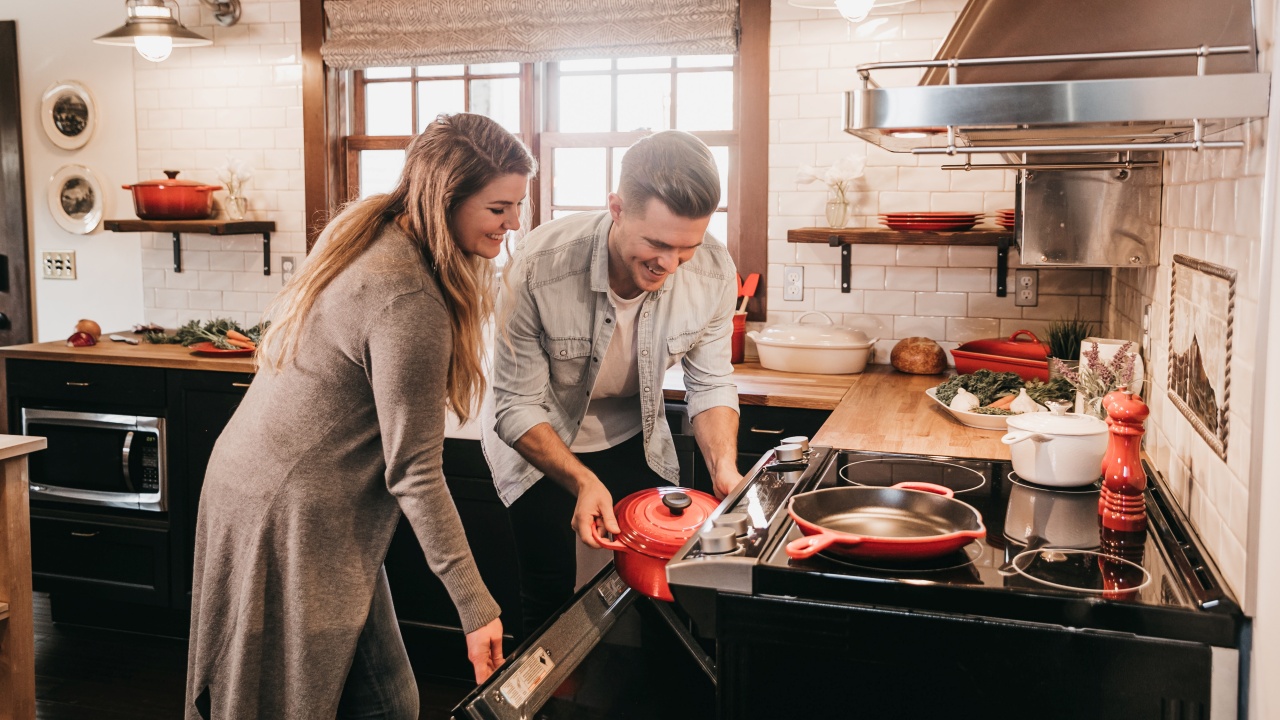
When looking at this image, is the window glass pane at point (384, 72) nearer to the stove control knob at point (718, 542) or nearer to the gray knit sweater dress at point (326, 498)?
the gray knit sweater dress at point (326, 498)

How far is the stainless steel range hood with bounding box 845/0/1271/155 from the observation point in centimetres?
125

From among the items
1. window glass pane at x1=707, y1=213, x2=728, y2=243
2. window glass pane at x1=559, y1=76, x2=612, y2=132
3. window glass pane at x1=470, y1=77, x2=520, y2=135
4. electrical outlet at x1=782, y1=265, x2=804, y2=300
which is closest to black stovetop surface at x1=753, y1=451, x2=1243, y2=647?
electrical outlet at x1=782, y1=265, x2=804, y2=300

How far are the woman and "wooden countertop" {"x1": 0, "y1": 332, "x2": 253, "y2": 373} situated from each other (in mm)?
1992

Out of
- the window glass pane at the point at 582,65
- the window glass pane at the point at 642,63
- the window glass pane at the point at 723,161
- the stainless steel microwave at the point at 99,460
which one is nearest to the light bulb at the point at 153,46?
the stainless steel microwave at the point at 99,460

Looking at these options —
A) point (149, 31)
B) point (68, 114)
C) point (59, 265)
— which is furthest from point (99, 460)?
point (68, 114)

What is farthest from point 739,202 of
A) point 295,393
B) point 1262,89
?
point 1262,89

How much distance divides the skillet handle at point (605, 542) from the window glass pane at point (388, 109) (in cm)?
297

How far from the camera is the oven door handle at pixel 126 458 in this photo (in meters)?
3.85

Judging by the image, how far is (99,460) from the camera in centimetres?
390

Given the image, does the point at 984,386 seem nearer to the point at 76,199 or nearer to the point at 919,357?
the point at 919,357

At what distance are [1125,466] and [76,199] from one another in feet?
15.3

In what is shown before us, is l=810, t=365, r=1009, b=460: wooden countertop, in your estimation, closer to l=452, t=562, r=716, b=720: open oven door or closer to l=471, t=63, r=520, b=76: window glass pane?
l=452, t=562, r=716, b=720: open oven door

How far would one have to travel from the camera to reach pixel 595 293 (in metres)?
2.33

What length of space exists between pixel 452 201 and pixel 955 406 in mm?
1475
